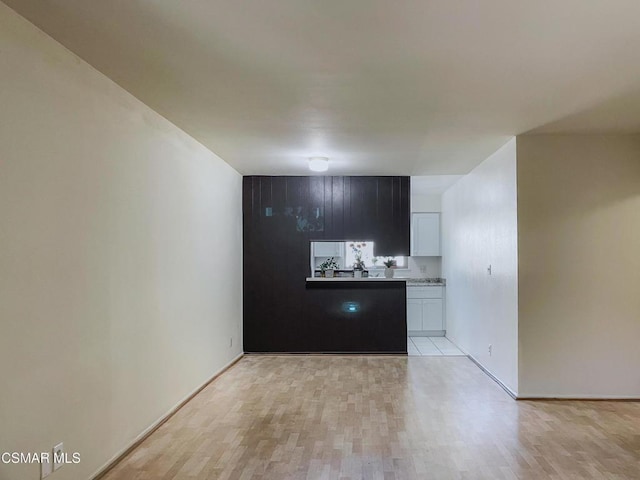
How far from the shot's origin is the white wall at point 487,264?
4.65 m

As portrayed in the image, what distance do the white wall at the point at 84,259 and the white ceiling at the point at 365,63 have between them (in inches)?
10.1

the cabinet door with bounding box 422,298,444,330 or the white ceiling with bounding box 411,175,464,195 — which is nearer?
the white ceiling with bounding box 411,175,464,195

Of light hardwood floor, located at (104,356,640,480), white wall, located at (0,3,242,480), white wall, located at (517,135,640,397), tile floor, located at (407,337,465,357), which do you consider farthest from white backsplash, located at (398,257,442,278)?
white wall, located at (0,3,242,480)

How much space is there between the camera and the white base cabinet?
847 centimetres

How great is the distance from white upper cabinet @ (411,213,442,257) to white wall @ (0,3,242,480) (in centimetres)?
532

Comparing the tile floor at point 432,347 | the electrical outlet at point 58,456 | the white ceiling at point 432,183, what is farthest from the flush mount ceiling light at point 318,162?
the electrical outlet at point 58,456

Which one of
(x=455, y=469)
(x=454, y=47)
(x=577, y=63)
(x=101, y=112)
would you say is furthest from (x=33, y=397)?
(x=577, y=63)

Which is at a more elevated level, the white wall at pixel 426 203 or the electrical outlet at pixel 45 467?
the white wall at pixel 426 203

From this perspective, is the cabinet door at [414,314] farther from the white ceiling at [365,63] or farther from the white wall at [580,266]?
the white ceiling at [365,63]

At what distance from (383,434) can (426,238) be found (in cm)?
574

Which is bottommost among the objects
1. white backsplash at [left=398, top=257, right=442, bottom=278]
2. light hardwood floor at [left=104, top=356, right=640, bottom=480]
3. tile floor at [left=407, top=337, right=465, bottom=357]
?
tile floor at [left=407, top=337, right=465, bottom=357]

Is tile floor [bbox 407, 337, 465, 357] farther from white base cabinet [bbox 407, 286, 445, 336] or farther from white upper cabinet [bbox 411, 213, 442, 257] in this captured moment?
white upper cabinet [bbox 411, 213, 442, 257]

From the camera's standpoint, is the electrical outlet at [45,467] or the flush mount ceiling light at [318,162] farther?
the flush mount ceiling light at [318,162]

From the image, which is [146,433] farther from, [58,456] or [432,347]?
[432,347]
